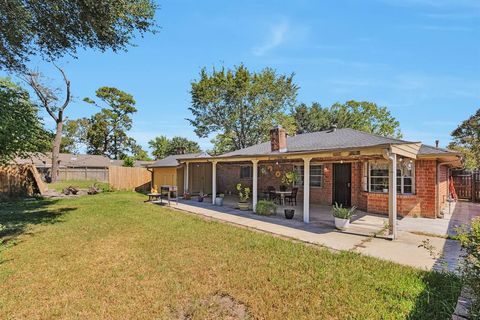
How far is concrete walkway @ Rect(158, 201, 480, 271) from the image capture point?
493 centimetres

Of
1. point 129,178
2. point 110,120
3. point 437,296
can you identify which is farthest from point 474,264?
point 110,120

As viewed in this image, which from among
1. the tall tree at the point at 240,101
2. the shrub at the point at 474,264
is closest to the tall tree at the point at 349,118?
the tall tree at the point at 240,101

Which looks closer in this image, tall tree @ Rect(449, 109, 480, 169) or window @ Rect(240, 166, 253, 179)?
window @ Rect(240, 166, 253, 179)

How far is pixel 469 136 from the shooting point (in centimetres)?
2661

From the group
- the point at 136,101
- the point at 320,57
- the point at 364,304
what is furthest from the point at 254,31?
the point at 136,101

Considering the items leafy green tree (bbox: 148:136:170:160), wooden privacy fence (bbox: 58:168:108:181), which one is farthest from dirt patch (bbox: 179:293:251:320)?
leafy green tree (bbox: 148:136:170:160)

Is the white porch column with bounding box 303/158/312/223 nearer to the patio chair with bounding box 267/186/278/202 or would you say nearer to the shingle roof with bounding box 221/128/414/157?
the shingle roof with bounding box 221/128/414/157

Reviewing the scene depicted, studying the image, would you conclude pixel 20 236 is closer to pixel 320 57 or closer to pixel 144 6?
pixel 144 6

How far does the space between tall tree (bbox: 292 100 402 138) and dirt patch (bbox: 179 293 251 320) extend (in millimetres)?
30260

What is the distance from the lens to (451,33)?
8672 millimetres

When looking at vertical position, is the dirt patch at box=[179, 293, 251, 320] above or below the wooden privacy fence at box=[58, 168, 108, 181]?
below

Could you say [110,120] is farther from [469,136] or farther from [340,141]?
[469,136]

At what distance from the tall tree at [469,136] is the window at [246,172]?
2151 cm

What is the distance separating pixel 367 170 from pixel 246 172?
8632 millimetres
